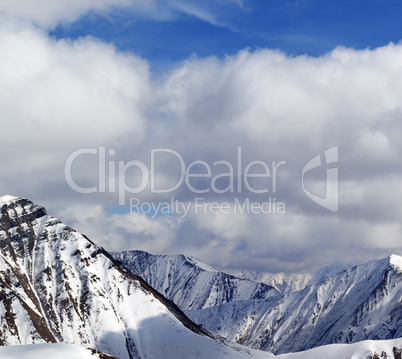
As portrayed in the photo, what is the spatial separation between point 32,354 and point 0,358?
1247 cm

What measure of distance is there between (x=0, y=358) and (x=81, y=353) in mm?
24239

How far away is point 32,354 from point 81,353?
1369 centimetres

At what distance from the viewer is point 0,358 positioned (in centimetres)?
15138

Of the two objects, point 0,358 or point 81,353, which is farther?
point 81,353

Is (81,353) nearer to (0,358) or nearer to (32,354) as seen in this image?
(32,354)

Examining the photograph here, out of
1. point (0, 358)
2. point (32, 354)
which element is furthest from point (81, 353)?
point (0, 358)

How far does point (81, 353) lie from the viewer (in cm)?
16738

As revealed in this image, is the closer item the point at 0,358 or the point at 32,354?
the point at 0,358

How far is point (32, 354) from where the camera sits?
533ft
